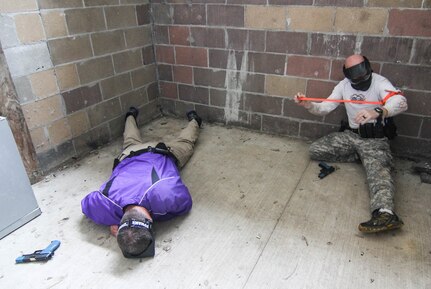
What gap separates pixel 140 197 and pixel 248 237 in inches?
26.4

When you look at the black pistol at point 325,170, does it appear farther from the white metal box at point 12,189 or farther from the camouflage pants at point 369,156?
the white metal box at point 12,189

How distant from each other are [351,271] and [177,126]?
228cm

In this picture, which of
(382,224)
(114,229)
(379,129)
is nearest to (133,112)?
(114,229)

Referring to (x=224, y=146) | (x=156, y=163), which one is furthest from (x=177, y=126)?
(x=156, y=163)

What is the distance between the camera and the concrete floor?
165 centimetres

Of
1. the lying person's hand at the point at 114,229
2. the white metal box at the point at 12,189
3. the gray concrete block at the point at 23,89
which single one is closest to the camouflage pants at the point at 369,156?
the lying person's hand at the point at 114,229

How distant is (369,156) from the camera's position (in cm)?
237

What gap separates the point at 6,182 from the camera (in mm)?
1933

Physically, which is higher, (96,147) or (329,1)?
(329,1)

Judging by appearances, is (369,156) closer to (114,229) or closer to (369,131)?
(369,131)

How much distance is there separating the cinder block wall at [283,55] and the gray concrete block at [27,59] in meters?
1.29

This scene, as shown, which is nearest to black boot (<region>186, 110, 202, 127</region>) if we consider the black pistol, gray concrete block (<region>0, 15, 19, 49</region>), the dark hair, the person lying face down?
the person lying face down

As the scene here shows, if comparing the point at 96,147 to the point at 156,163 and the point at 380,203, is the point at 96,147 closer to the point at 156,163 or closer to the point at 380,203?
the point at 156,163

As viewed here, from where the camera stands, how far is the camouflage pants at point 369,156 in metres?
2.04
